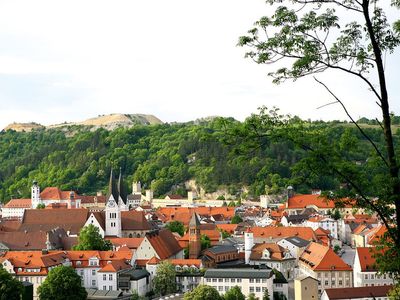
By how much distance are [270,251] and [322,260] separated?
830 centimetres

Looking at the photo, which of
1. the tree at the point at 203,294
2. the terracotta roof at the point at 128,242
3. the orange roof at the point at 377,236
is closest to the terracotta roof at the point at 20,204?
the terracotta roof at the point at 128,242

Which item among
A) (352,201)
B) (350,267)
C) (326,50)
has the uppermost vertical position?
(326,50)

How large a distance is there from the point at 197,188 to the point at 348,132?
127599 mm

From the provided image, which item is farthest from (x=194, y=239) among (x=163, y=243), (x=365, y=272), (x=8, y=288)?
(x=8, y=288)

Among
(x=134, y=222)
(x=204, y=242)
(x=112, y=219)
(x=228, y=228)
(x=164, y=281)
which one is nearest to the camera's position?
(x=164, y=281)

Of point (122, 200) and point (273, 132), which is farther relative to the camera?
point (122, 200)

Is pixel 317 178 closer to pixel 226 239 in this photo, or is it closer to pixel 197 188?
pixel 226 239

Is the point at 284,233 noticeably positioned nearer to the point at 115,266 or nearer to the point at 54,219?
the point at 54,219

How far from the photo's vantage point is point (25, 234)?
→ 2547 inches

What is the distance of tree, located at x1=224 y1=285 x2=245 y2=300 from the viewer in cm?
4667

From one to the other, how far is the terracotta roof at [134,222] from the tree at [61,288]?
26458 mm

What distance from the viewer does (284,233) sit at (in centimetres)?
7200

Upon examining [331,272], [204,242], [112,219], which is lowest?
[331,272]

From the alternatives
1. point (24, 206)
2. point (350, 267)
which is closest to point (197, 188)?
point (24, 206)
